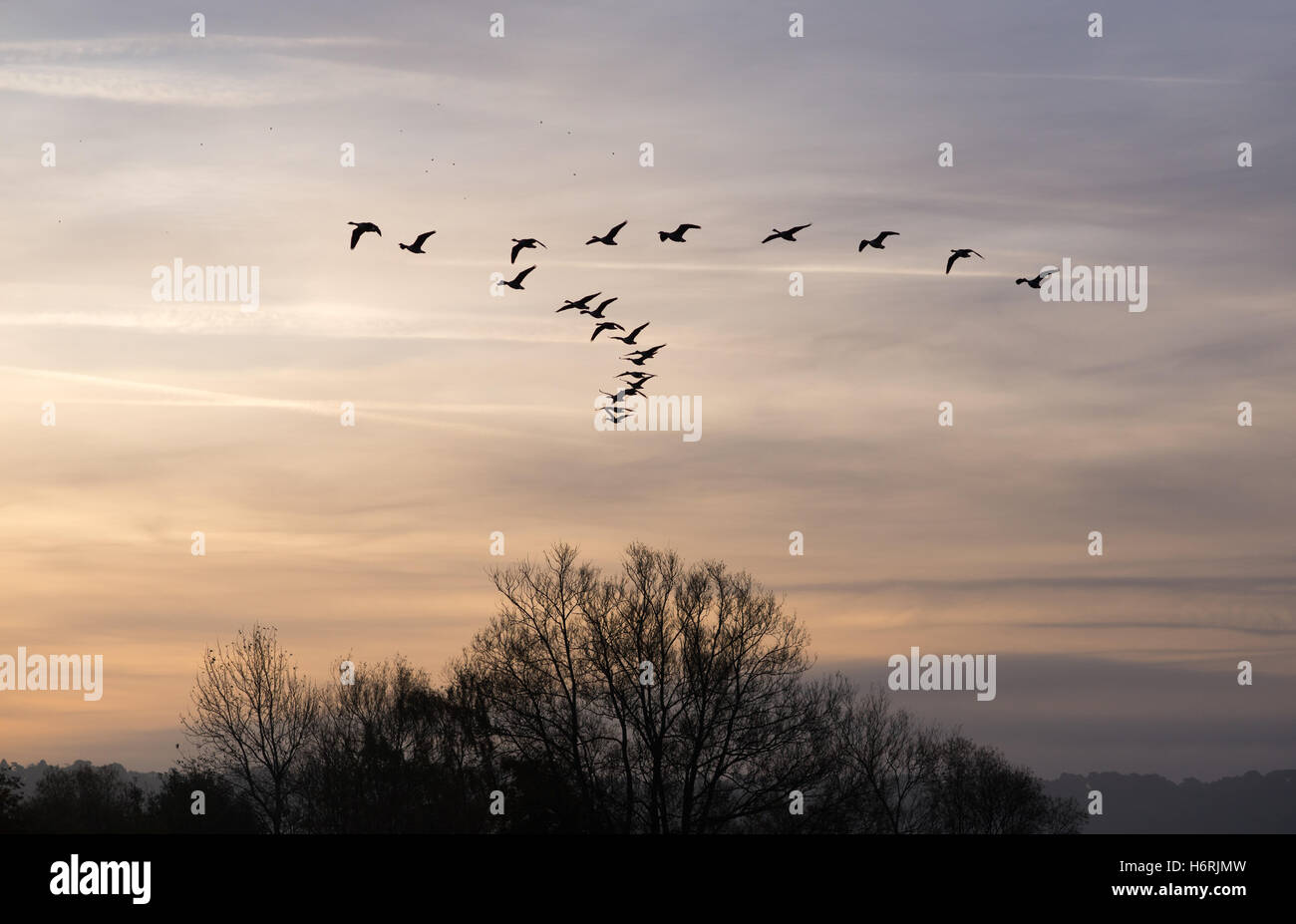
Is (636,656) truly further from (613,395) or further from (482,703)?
(613,395)

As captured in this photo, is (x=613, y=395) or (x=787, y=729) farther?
(x=787, y=729)

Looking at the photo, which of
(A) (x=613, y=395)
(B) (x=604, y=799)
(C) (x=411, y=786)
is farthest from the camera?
(C) (x=411, y=786)

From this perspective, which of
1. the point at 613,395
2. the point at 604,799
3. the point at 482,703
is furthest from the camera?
the point at 482,703

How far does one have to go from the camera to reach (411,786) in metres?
67.6

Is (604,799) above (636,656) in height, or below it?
below

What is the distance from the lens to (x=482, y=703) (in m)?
59.4
